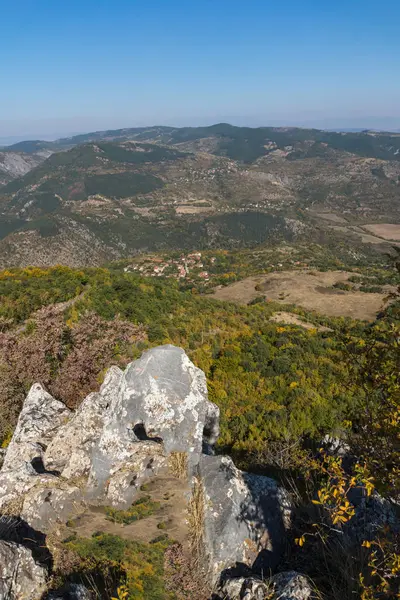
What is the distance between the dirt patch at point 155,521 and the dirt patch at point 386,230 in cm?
16475

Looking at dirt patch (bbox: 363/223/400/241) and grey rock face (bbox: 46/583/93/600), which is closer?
grey rock face (bbox: 46/583/93/600)

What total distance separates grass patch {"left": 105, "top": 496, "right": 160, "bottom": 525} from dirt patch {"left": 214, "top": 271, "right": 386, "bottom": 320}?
40.5m

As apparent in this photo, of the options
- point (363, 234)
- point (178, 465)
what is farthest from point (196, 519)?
point (363, 234)

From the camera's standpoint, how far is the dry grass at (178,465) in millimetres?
7464

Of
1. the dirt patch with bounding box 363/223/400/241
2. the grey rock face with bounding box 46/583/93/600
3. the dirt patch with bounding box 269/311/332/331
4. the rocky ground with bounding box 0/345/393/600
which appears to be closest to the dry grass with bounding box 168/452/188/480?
the rocky ground with bounding box 0/345/393/600

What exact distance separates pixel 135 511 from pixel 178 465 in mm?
1172

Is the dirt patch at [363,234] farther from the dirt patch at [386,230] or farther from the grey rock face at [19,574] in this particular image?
the grey rock face at [19,574]

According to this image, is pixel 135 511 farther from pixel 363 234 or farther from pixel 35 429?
pixel 363 234

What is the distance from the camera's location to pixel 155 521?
6.57 m

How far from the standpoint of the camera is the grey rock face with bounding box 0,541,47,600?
4.78 meters

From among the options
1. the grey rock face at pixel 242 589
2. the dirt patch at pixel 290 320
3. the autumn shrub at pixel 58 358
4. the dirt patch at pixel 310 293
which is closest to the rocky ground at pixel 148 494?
the grey rock face at pixel 242 589

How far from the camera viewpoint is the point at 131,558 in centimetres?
578

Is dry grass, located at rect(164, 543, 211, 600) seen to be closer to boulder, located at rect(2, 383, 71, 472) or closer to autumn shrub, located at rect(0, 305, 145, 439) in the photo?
boulder, located at rect(2, 383, 71, 472)

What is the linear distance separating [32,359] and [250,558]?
966 centimetres
